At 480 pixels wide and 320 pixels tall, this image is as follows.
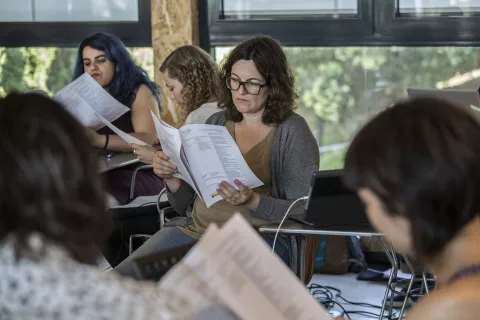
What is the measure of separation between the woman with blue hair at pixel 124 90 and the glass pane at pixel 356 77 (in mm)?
970

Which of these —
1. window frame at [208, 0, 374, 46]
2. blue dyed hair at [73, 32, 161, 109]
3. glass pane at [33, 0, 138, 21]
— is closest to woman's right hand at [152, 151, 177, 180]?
blue dyed hair at [73, 32, 161, 109]

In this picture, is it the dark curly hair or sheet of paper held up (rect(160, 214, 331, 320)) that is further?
the dark curly hair

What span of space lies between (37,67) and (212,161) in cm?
292

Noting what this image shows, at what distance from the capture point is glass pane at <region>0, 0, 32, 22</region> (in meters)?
5.43

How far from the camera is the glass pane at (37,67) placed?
534 centimetres

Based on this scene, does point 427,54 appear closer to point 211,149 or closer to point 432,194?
point 211,149

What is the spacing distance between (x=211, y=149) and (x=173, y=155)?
0.15 metres

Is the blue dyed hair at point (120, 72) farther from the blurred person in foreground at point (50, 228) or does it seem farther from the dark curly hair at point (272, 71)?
the blurred person in foreground at point (50, 228)

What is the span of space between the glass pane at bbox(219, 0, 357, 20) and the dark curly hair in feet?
5.97

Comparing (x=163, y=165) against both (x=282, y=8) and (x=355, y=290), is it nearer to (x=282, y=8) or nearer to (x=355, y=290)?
(x=355, y=290)

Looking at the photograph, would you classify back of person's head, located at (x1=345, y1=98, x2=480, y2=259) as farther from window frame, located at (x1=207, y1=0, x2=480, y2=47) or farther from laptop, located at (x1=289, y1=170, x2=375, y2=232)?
window frame, located at (x1=207, y1=0, x2=480, y2=47)

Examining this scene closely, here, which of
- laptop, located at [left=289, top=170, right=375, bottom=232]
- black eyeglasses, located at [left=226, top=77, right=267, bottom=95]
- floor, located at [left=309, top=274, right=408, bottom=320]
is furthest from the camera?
floor, located at [left=309, top=274, right=408, bottom=320]

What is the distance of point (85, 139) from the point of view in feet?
3.73

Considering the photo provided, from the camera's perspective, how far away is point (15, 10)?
5.45m
